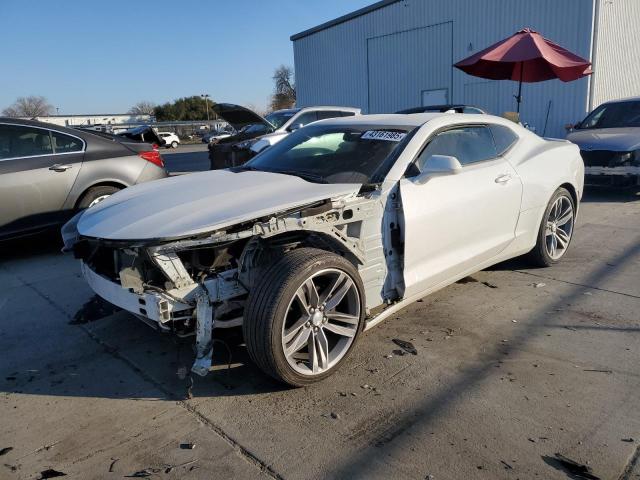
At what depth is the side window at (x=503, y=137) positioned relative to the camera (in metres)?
4.45

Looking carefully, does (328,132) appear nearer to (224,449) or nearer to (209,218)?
(209,218)

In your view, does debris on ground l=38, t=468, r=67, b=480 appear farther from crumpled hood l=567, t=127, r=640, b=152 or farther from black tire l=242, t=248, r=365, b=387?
crumpled hood l=567, t=127, r=640, b=152

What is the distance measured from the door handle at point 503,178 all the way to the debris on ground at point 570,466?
2297mm

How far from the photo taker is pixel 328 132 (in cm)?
428

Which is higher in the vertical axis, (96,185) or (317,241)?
(96,185)

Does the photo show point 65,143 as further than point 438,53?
No

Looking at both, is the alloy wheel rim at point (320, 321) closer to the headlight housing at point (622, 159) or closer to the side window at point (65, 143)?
the side window at point (65, 143)

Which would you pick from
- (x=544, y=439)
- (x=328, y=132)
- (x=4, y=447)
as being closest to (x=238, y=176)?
(x=328, y=132)

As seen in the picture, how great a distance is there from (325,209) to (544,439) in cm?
165

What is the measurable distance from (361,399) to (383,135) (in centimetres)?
195

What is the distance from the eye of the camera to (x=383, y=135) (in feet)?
12.7

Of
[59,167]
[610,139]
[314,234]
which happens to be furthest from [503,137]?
[610,139]

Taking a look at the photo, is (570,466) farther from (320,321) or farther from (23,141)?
(23,141)

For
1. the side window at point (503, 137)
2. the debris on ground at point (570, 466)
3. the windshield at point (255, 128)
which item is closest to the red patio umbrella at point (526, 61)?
the windshield at point (255, 128)
